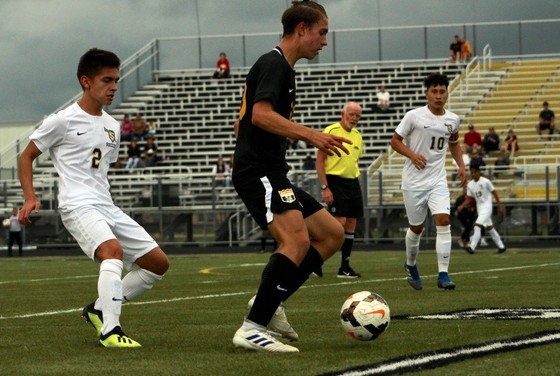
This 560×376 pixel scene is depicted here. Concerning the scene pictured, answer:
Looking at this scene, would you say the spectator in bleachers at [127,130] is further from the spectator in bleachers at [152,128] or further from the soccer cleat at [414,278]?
the soccer cleat at [414,278]

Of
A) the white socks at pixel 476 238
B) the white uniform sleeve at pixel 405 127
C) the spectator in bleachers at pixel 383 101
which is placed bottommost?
the white socks at pixel 476 238

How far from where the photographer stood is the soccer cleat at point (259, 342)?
7594mm

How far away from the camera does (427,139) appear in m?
14.1

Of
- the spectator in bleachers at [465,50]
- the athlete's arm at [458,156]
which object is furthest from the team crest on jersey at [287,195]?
the spectator in bleachers at [465,50]

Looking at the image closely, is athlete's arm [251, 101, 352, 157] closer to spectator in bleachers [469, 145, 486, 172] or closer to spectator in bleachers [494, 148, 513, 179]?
spectator in bleachers [469, 145, 486, 172]

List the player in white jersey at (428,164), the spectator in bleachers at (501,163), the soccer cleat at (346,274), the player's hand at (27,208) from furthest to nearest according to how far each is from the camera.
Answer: the spectator in bleachers at (501,163), the soccer cleat at (346,274), the player in white jersey at (428,164), the player's hand at (27,208)

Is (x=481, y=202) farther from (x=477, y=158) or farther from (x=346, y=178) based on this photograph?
(x=346, y=178)

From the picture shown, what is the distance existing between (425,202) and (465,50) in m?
32.3

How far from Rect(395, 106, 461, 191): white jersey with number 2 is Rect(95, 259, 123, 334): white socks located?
6383 millimetres

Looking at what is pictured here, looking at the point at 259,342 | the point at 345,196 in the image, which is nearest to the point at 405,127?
the point at 345,196

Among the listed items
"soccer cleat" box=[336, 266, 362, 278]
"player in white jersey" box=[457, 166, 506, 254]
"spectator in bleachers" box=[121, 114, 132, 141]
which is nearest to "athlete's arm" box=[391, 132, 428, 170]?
"soccer cleat" box=[336, 266, 362, 278]

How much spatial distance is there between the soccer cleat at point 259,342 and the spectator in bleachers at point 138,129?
36843mm

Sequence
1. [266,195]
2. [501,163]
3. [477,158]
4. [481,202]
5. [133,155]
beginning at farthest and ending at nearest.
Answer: [133,155]
[501,163]
[477,158]
[481,202]
[266,195]

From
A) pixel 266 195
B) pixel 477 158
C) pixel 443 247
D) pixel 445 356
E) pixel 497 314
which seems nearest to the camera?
pixel 445 356
